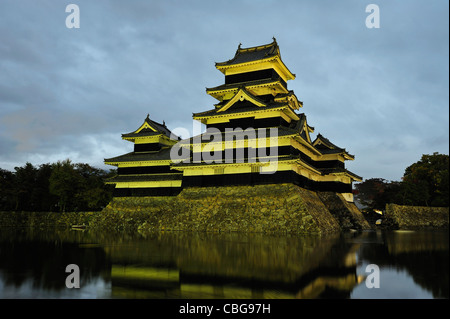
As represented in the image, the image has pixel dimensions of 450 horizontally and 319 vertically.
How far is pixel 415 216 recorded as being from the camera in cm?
3688

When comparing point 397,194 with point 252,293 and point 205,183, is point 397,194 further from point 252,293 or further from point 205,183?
point 252,293

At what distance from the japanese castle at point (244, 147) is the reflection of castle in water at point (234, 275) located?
52.2ft

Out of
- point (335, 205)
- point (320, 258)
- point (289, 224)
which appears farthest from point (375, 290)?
point (335, 205)

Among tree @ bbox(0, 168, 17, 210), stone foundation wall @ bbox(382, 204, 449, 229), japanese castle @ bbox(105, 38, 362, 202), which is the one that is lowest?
stone foundation wall @ bbox(382, 204, 449, 229)

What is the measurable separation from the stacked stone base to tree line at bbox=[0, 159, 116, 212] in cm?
1004

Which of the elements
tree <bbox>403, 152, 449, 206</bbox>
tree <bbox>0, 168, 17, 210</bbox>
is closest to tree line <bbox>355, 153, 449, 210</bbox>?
tree <bbox>403, 152, 449, 206</bbox>

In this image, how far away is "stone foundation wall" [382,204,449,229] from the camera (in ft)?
118

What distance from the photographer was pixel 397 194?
39.4m

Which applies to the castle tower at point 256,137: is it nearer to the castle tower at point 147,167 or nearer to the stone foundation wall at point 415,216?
the castle tower at point 147,167

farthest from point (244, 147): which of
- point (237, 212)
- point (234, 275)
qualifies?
point (234, 275)

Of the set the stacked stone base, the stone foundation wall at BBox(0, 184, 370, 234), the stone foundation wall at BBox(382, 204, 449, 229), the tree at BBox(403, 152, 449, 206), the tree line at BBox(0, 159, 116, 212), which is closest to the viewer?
the stacked stone base

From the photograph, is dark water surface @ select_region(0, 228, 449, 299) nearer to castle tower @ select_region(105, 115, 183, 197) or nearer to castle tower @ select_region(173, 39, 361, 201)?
castle tower @ select_region(173, 39, 361, 201)

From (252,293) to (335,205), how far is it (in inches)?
1139

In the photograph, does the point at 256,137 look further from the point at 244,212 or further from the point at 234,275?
the point at 234,275
